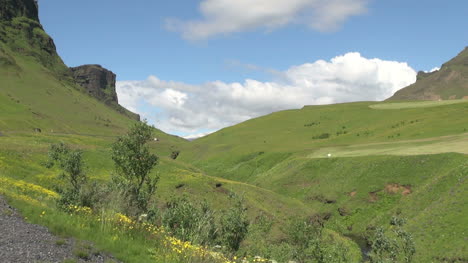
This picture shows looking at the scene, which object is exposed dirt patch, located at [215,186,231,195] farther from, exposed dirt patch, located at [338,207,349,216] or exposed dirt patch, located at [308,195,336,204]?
exposed dirt patch, located at [308,195,336,204]

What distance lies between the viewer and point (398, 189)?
233 ft

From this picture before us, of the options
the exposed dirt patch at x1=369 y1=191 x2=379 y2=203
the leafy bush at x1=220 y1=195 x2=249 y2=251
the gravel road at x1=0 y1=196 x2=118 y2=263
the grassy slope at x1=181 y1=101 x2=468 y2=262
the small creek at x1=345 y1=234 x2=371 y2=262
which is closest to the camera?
the gravel road at x1=0 y1=196 x2=118 y2=263

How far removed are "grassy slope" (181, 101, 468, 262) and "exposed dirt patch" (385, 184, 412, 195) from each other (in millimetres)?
370

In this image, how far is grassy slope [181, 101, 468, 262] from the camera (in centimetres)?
5162

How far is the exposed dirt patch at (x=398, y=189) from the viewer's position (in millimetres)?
69562

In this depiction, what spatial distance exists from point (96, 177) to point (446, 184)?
55687 mm

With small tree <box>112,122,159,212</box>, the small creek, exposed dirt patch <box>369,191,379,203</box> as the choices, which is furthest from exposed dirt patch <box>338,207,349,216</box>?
small tree <box>112,122,159,212</box>

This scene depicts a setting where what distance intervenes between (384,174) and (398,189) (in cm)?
596

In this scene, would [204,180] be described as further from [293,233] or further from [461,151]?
[461,151]

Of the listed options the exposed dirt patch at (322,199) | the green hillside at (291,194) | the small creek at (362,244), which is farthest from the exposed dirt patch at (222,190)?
the exposed dirt patch at (322,199)

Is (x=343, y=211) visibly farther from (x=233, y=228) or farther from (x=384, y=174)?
(x=233, y=228)

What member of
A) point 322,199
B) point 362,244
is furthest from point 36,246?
point 322,199

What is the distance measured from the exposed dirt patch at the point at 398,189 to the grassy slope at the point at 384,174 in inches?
14.6

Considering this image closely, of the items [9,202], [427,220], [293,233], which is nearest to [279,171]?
[427,220]
